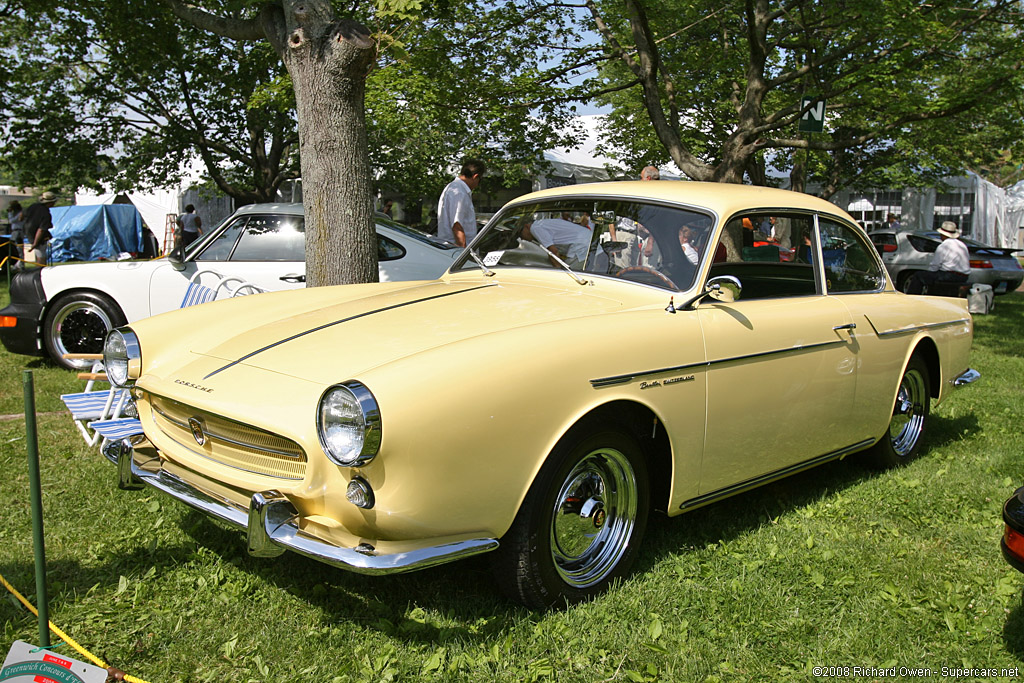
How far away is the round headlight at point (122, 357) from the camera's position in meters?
3.25

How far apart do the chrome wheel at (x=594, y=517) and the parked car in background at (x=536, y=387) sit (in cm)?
1

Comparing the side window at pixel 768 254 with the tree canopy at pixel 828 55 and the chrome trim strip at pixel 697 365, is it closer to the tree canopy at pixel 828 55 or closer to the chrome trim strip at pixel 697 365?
the chrome trim strip at pixel 697 365

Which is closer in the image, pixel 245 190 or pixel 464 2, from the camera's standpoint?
pixel 464 2

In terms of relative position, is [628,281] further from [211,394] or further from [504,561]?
[211,394]

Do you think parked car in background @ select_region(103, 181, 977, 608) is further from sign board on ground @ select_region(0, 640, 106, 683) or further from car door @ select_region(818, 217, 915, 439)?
sign board on ground @ select_region(0, 640, 106, 683)

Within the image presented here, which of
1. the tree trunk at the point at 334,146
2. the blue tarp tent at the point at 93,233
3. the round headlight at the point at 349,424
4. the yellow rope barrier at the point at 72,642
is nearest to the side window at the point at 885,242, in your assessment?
the tree trunk at the point at 334,146

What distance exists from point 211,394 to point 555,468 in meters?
1.20

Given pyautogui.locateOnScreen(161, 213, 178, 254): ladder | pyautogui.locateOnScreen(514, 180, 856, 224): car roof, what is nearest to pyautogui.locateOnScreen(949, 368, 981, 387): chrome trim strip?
pyautogui.locateOnScreen(514, 180, 856, 224): car roof

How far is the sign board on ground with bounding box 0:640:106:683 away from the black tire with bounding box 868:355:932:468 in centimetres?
395

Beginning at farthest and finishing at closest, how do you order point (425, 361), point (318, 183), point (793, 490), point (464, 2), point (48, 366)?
point (464, 2) < point (48, 366) < point (318, 183) < point (793, 490) < point (425, 361)

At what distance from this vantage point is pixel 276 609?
2891 millimetres

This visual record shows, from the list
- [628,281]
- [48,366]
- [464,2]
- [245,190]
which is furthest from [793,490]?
[245,190]

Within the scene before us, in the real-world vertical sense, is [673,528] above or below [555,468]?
below

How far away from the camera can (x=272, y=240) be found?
7.11m
